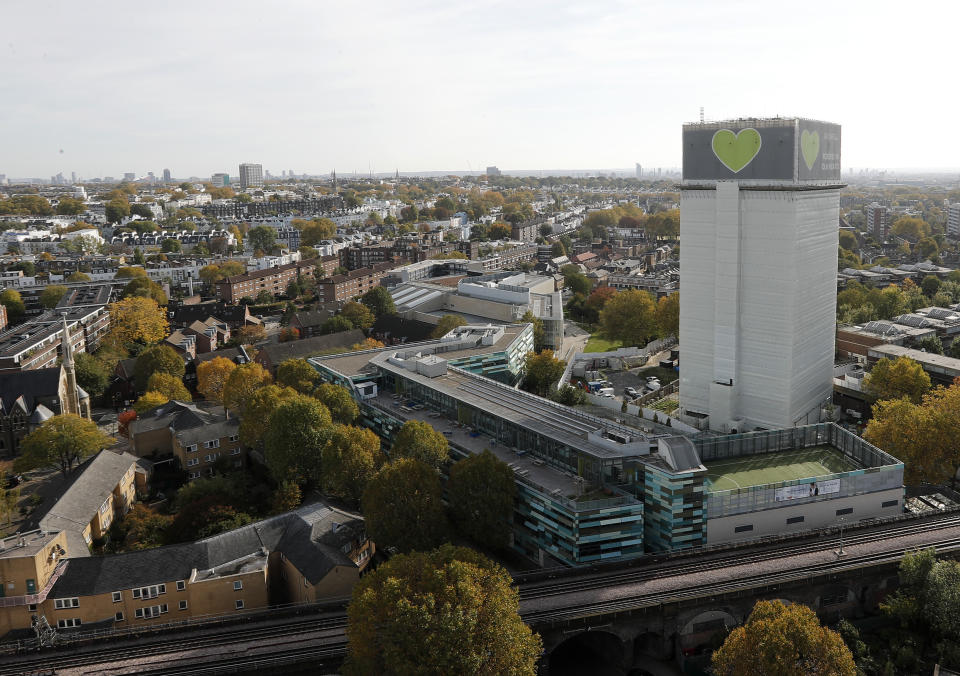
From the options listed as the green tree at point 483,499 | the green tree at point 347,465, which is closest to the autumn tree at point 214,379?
the green tree at point 347,465

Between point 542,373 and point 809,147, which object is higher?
point 809,147

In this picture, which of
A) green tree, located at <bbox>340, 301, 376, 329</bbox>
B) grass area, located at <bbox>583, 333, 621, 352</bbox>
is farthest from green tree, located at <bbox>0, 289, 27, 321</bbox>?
grass area, located at <bbox>583, 333, 621, 352</bbox>

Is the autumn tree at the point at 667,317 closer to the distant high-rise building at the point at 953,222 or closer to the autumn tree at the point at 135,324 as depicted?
the autumn tree at the point at 135,324

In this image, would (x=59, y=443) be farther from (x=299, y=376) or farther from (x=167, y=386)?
(x=299, y=376)

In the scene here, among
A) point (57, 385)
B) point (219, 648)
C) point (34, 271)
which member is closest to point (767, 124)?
point (219, 648)

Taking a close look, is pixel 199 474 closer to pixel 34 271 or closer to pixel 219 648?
pixel 219 648

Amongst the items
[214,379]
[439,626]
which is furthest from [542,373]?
[439,626]
